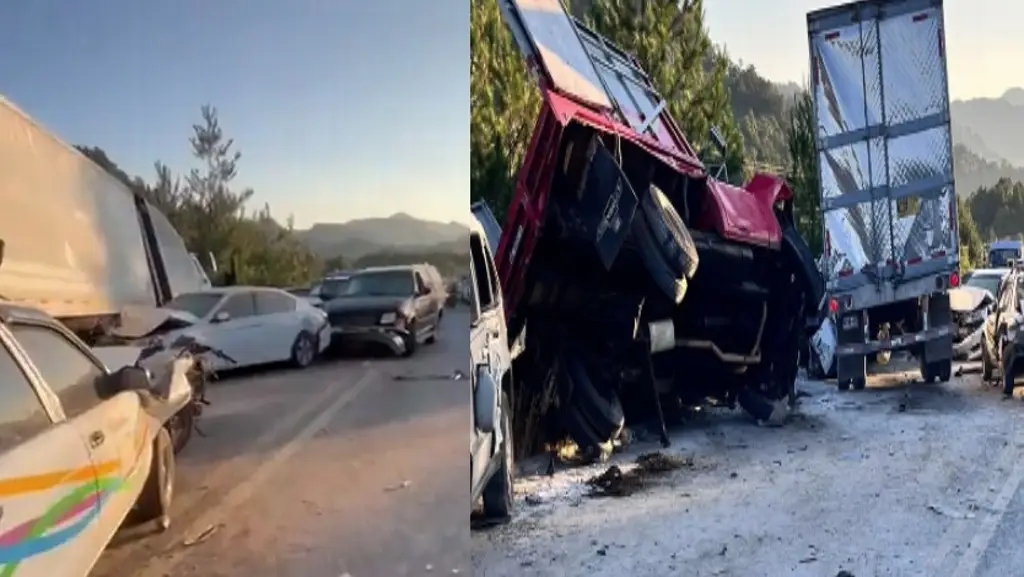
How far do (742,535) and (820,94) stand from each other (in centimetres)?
489

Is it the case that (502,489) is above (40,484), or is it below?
below

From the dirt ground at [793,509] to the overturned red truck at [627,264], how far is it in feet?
1.35

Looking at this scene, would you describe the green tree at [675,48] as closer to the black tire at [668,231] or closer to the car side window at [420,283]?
the black tire at [668,231]

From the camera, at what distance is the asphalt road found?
4.39 feet

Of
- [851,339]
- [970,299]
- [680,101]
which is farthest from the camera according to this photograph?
[970,299]

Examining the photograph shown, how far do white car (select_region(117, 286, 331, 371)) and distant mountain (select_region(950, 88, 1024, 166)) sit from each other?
21.2ft

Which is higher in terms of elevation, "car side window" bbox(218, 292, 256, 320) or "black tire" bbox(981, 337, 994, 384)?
"car side window" bbox(218, 292, 256, 320)

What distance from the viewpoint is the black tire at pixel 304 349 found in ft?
4.77

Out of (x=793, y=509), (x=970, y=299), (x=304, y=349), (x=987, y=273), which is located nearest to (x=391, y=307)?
(x=304, y=349)

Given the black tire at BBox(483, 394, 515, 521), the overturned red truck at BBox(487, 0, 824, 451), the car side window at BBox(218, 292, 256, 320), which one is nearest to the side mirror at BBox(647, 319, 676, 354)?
the overturned red truck at BBox(487, 0, 824, 451)

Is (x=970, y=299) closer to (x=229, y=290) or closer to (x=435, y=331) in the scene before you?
(x=435, y=331)

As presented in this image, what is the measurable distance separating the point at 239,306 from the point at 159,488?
0.24 metres

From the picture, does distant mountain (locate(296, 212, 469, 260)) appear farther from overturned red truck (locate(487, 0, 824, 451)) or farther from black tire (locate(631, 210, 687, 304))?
black tire (locate(631, 210, 687, 304))

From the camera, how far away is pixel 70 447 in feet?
3.86
